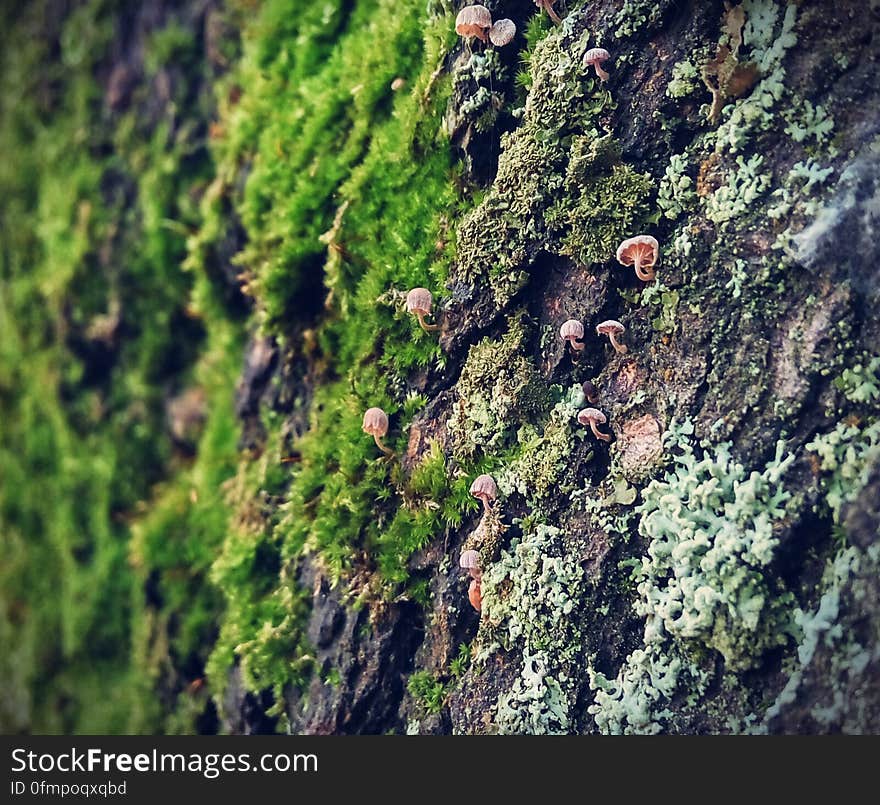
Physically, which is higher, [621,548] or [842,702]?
[621,548]

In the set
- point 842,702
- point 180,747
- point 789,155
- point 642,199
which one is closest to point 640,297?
point 642,199

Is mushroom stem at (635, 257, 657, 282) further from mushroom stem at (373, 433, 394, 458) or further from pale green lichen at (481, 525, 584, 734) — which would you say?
mushroom stem at (373, 433, 394, 458)

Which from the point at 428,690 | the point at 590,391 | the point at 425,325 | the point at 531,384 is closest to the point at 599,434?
the point at 590,391

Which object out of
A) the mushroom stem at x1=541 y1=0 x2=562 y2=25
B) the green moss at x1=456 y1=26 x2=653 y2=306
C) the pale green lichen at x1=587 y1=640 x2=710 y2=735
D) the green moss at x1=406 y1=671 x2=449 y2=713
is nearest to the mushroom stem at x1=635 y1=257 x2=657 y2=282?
the green moss at x1=456 y1=26 x2=653 y2=306

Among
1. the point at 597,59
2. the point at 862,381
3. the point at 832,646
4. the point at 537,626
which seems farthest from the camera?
the point at 597,59

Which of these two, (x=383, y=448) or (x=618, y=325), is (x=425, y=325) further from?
(x=618, y=325)

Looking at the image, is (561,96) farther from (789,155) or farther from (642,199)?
(789,155)
